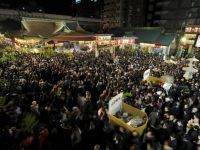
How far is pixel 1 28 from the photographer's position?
39.9m

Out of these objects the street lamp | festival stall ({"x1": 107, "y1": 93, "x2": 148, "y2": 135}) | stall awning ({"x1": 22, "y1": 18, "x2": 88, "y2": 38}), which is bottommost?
the street lamp

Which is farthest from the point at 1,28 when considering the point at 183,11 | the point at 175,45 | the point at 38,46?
the point at 183,11

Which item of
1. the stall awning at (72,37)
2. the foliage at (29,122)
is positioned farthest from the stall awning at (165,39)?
the foliage at (29,122)

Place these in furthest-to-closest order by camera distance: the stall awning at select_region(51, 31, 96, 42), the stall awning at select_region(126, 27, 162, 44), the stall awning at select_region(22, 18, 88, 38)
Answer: the stall awning at select_region(126, 27, 162, 44), the stall awning at select_region(22, 18, 88, 38), the stall awning at select_region(51, 31, 96, 42)

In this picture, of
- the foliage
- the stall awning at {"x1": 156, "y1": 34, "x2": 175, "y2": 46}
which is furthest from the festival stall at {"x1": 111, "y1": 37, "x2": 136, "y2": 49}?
the foliage

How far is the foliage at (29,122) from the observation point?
328 inches

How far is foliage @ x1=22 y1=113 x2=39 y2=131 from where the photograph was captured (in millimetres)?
8340

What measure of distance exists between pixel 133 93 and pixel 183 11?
53.1 meters

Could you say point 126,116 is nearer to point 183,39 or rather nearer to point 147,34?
point 183,39

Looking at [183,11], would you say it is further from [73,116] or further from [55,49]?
A: [73,116]

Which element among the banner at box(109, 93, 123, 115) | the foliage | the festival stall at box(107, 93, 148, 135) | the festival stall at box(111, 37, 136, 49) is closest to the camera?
the foliage

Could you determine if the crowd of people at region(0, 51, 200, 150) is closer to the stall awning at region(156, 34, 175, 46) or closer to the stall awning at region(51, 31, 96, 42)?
the stall awning at region(51, 31, 96, 42)

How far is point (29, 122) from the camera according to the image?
8602 mm

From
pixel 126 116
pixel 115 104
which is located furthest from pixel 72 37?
pixel 126 116
